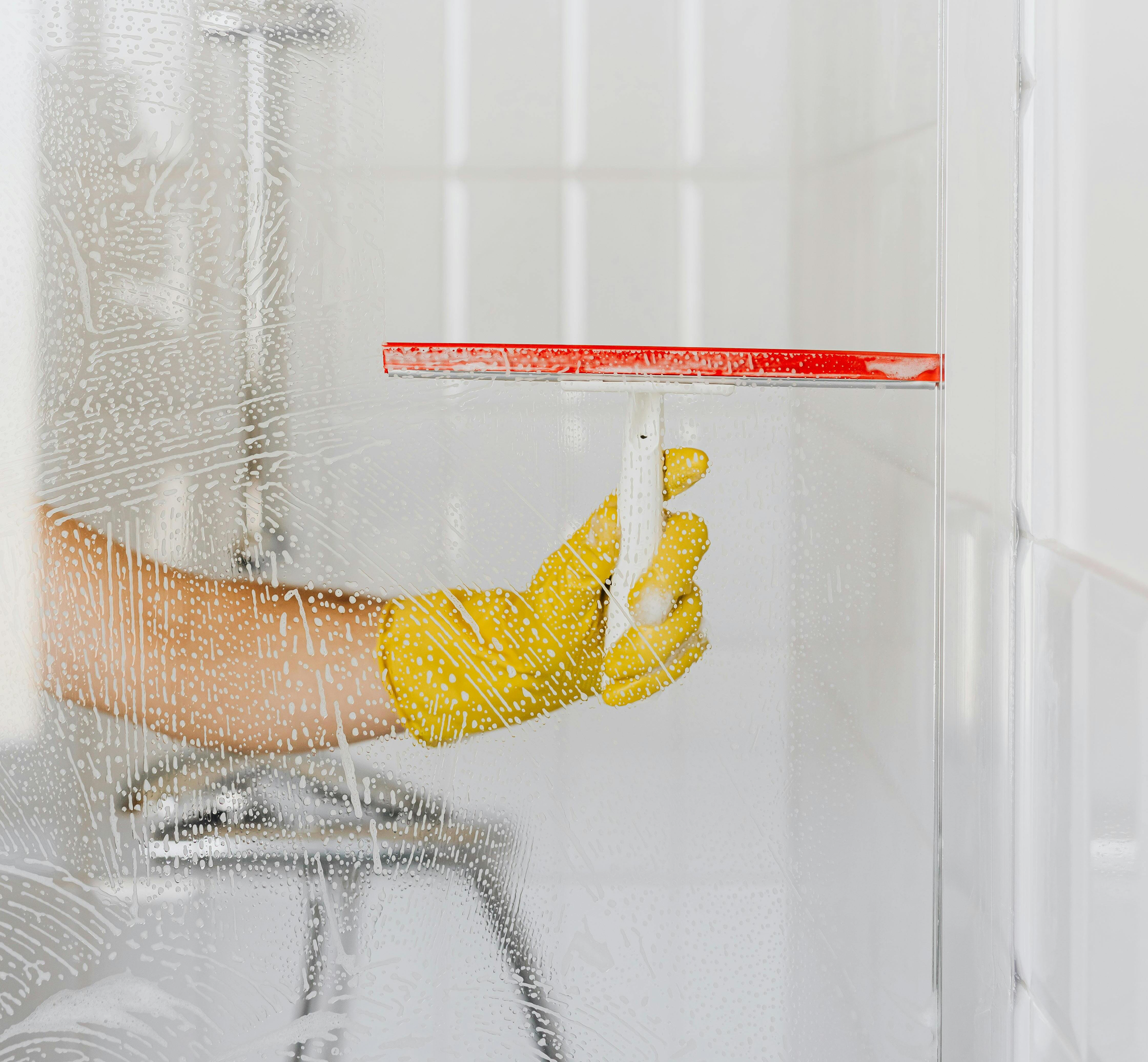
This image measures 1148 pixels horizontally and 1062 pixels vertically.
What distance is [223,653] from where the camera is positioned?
51 centimetres

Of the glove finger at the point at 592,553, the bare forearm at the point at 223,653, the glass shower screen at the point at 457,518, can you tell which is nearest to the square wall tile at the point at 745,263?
the glass shower screen at the point at 457,518

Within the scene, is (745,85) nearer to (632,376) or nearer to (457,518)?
(632,376)

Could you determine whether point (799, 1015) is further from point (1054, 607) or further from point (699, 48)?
point (699, 48)

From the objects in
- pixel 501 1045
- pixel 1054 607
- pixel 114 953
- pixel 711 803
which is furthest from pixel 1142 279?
pixel 114 953

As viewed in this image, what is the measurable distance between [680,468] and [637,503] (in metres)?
0.03

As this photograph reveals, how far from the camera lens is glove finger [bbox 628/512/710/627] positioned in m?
0.50

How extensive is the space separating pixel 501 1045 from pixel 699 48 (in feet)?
1.81

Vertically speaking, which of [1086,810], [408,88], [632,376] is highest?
[408,88]

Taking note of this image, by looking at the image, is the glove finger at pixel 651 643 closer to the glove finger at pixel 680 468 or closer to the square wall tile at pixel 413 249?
the glove finger at pixel 680 468

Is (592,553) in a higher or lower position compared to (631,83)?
lower

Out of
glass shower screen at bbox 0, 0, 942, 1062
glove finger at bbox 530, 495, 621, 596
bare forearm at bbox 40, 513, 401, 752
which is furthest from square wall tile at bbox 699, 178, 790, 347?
bare forearm at bbox 40, 513, 401, 752

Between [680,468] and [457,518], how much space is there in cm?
12

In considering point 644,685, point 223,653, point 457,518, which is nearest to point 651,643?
point 644,685

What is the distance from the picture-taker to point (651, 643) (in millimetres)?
507
